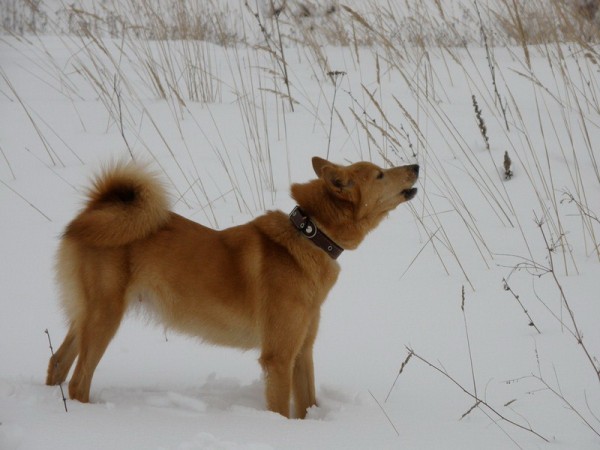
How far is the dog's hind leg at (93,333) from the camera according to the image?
282 cm

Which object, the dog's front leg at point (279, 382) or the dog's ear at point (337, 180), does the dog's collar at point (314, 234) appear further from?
the dog's front leg at point (279, 382)

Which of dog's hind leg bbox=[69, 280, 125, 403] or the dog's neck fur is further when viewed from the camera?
the dog's neck fur

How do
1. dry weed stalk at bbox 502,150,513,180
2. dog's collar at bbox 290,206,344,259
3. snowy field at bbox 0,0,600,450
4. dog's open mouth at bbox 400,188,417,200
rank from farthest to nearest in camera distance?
dry weed stalk at bbox 502,150,513,180, dog's open mouth at bbox 400,188,417,200, dog's collar at bbox 290,206,344,259, snowy field at bbox 0,0,600,450

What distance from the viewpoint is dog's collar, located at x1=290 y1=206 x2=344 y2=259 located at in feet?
9.80

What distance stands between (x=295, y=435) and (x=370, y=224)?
1.17m

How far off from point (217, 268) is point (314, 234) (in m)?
0.49

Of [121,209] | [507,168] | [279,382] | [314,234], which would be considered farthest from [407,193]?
[507,168]

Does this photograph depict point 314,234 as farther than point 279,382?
Yes

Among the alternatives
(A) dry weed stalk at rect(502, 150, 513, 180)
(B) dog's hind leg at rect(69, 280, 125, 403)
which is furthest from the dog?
(A) dry weed stalk at rect(502, 150, 513, 180)

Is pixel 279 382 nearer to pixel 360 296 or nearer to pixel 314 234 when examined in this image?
Result: pixel 314 234

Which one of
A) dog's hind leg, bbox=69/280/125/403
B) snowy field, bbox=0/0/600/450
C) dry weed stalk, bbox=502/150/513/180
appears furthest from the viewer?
dry weed stalk, bbox=502/150/513/180

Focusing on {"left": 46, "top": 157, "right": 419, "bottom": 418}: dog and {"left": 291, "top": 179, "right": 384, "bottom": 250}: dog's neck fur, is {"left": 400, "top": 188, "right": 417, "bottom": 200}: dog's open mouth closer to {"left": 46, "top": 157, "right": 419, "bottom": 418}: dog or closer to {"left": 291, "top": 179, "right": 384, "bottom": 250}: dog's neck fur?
{"left": 46, "top": 157, "right": 419, "bottom": 418}: dog

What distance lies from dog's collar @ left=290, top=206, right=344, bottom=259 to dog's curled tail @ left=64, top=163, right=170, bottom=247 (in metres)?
0.64

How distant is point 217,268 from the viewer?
9.80 feet
